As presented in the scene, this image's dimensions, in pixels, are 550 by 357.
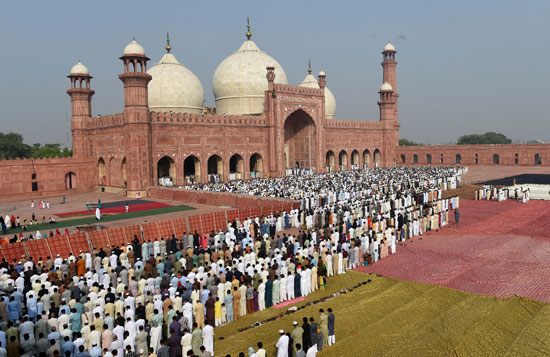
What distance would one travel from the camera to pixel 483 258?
49.3ft

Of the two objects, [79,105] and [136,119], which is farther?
[79,105]

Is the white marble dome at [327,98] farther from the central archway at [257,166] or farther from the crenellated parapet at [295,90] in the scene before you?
the central archway at [257,166]

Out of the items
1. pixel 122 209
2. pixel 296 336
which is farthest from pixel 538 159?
pixel 296 336

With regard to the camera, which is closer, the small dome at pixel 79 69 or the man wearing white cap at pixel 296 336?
the man wearing white cap at pixel 296 336

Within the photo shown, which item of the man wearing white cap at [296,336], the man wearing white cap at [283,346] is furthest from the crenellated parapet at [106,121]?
the man wearing white cap at [283,346]

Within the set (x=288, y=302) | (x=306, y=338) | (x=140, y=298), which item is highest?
(x=140, y=298)

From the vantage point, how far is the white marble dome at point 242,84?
156ft

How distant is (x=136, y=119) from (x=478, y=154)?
1894 inches

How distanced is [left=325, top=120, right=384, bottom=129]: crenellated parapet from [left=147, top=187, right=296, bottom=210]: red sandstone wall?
24133 millimetres

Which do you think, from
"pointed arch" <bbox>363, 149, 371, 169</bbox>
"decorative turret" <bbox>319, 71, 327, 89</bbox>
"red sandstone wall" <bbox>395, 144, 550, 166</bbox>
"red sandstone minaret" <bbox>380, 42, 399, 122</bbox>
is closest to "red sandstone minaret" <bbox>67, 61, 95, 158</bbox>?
"decorative turret" <bbox>319, 71, 327, 89</bbox>

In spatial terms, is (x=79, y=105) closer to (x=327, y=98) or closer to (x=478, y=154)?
(x=327, y=98)

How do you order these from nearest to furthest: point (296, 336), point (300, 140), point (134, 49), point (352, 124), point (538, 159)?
point (296, 336) < point (134, 49) < point (300, 140) < point (352, 124) < point (538, 159)

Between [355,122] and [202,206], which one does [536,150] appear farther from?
[202,206]

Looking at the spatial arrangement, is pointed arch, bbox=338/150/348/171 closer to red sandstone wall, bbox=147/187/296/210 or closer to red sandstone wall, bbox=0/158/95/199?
red sandstone wall, bbox=147/187/296/210
